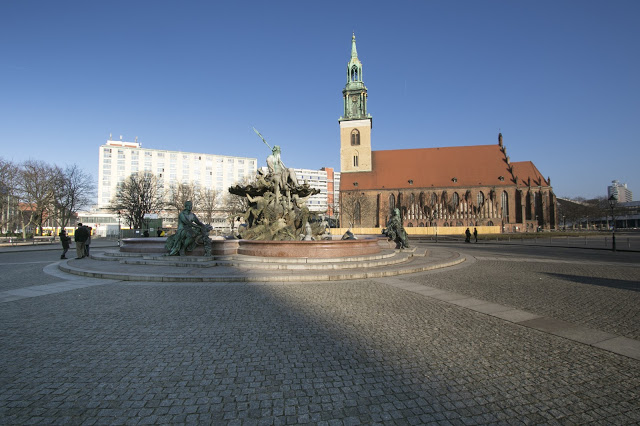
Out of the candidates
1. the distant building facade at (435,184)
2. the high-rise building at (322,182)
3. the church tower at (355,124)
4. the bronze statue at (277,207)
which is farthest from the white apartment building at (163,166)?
the bronze statue at (277,207)

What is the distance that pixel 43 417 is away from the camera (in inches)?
105

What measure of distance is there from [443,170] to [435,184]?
407cm

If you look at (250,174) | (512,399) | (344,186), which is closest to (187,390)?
(512,399)

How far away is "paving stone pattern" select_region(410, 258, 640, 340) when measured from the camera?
18.4 feet

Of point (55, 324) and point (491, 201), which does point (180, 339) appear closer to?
point (55, 324)

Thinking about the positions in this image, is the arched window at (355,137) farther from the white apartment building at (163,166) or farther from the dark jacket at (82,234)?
the dark jacket at (82,234)

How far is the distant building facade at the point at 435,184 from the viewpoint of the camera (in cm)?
6266

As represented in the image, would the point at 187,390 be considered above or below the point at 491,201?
below

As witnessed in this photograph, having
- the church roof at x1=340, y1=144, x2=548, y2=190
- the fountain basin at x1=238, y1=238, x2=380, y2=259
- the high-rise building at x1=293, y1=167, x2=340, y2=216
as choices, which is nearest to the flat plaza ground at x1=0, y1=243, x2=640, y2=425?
the fountain basin at x1=238, y1=238, x2=380, y2=259

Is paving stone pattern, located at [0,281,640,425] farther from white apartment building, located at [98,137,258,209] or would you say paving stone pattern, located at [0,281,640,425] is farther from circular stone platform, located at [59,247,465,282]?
white apartment building, located at [98,137,258,209]

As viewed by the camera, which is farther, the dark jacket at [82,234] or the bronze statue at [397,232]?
the bronze statue at [397,232]

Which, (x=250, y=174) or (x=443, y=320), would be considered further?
(x=250, y=174)

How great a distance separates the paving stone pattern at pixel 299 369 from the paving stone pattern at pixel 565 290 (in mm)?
1471

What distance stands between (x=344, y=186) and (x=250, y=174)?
5157 centimetres
